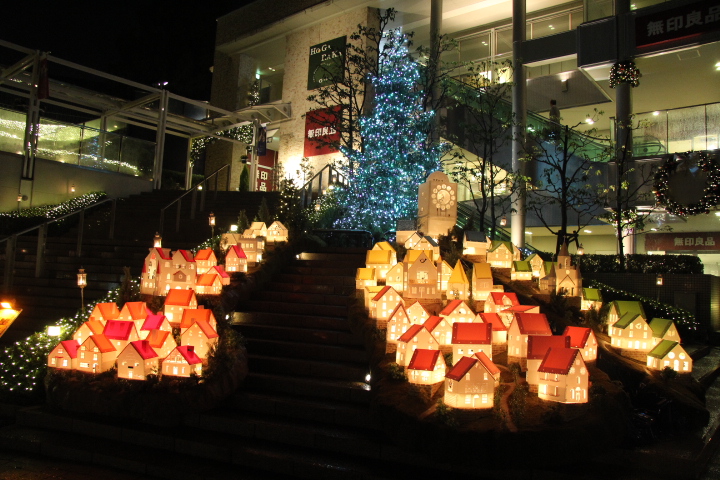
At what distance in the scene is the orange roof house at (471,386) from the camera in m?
4.12

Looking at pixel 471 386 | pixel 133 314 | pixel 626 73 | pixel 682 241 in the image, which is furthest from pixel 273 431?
pixel 682 241

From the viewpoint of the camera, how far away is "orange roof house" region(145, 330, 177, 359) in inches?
211

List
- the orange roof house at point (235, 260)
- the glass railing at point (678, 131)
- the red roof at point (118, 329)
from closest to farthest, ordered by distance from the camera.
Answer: the red roof at point (118, 329), the orange roof house at point (235, 260), the glass railing at point (678, 131)

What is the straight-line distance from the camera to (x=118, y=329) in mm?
5473

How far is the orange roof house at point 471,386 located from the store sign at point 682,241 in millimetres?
15017

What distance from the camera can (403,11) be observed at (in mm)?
17781

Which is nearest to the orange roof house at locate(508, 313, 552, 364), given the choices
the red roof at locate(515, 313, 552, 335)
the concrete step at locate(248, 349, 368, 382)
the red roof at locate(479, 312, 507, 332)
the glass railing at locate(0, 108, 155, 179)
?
the red roof at locate(515, 313, 552, 335)

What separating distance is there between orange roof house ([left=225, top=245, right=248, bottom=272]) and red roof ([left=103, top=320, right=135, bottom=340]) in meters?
1.96

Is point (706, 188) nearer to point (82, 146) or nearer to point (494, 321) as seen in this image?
point (494, 321)

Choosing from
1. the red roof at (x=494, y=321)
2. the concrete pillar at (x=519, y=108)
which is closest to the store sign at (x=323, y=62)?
the concrete pillar at (x=519, y=108)

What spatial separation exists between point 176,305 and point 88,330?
0.94m

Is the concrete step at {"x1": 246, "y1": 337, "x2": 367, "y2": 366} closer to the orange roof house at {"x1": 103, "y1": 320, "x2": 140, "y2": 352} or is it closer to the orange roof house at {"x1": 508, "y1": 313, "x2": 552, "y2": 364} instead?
the orange roof house at {"x1": 103, "y1": 320, "x2": 140, "y2": 352}

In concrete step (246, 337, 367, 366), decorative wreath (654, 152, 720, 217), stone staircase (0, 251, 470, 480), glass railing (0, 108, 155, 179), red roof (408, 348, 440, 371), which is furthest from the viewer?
glass railing (0, 108, 155, 179)

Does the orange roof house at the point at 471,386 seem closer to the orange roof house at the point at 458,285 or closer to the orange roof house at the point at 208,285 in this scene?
the orange roof house at the point at 458,285
